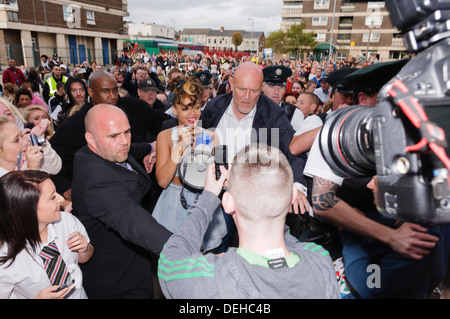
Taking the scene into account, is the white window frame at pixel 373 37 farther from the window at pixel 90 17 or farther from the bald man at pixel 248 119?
the bald man at pixel 248 119

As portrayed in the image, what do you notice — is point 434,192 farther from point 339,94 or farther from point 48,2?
point 48,2

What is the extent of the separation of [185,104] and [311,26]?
60.4m

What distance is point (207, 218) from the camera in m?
1.38

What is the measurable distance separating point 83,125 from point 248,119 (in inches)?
78.2

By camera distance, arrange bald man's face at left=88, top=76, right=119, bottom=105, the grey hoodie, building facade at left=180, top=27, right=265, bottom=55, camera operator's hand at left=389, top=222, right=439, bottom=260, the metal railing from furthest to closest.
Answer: building facade at left=180, top=27, right=265, bottom=55 < the metal railing < bald man's face at left=88, top=76, right=119, bottom=105 < camera operator's hand at left=389, top=222, right=439, bottom=260 < the grey hoodie

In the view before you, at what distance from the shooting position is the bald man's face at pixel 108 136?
88.9 inches

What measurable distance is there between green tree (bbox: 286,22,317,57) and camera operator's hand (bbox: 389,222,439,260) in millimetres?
53802

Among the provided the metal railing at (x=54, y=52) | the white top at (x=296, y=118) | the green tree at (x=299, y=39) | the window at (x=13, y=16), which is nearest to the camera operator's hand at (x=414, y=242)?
the white top at (x=296, y=118)

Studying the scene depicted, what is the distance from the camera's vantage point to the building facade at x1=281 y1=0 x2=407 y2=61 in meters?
48.4

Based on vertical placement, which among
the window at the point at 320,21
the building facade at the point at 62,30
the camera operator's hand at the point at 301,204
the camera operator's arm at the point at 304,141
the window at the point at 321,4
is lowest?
the camera operator's hand at the point at 301,204

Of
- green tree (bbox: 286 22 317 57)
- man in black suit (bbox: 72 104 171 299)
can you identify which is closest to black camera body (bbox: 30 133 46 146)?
man in black suit (bbox: 72 104 171 299)

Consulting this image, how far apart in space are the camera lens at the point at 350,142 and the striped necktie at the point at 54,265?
5.90 feet

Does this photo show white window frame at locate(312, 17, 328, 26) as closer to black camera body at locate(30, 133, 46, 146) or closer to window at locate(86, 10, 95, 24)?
window at locate(86, 10, 95, 24)

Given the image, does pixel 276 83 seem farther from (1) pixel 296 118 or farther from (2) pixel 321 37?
(2) pixel 321 37
